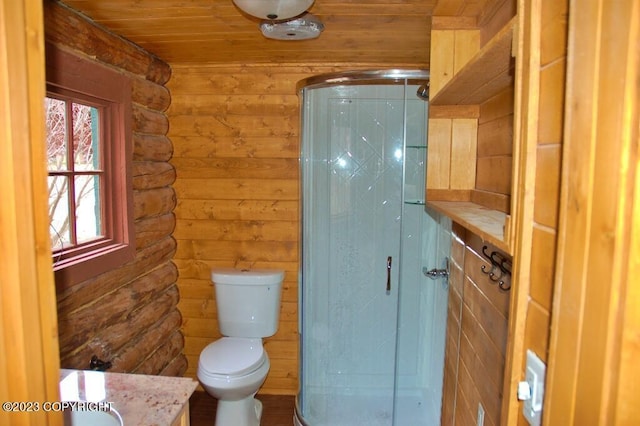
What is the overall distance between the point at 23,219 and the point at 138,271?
2.03 m

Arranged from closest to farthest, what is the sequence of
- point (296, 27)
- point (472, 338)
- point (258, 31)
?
1. point (472, 338)
2. point (296, 27)
3. point (258, 31)

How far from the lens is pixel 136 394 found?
1.41 metres

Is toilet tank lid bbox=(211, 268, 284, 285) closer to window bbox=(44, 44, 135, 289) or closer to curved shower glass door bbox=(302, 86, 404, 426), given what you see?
curved shower glass door bbox=(302, 86, 404, 426)

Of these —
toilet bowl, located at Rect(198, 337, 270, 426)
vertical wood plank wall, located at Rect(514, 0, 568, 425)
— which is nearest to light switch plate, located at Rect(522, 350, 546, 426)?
vertical wood plank wall, located at Rect(514, 0, 568, 425)

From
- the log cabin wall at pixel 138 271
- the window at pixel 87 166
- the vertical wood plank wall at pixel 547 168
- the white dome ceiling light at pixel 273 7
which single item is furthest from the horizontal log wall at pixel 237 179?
the vertical wood plank wall at pixel 547 168

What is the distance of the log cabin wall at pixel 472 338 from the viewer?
1.29m

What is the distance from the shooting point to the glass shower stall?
267 centimetres

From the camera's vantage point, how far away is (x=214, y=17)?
2070 millimetres

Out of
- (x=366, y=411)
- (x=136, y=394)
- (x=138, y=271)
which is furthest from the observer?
(x=366, y=411)

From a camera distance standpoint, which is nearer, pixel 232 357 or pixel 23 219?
pixel 23 219

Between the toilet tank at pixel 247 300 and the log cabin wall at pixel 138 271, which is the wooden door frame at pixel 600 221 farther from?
the toilet tank at pixel 247 300

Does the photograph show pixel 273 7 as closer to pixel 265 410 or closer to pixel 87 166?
pixel 87 166

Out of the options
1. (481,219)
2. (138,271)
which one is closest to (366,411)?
(138,271)

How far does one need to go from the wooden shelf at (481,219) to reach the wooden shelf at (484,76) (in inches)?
15.3
